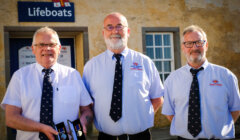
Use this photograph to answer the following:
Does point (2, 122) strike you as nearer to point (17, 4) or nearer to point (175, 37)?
point (17, 4)

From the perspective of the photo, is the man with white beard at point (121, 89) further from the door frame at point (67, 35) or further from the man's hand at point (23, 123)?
the door frame at point (67, 35)

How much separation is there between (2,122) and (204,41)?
5.33 metres

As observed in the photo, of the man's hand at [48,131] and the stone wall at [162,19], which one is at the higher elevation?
the stone wall at [162,19]

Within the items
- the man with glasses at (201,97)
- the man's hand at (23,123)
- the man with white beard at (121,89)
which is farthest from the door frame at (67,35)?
the man with glasses at (201,97)

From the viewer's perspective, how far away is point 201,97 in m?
3.04

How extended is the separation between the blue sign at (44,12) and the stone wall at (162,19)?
119 mm

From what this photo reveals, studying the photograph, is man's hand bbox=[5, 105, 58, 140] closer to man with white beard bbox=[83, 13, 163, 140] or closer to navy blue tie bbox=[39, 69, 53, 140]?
navy blue tie bbox=[39, 69, 53, 140]

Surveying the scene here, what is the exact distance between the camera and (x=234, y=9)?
8.73 m

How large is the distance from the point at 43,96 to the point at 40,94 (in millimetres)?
45

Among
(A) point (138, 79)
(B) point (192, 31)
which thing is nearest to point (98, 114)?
(A) point (138, 79)

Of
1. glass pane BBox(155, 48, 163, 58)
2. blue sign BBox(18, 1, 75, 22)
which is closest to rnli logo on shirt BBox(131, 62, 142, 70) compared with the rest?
blue sign BBox(18, 1, 75, 22)

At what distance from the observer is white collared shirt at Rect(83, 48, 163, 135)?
316 cm

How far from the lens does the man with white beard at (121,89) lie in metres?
3.15

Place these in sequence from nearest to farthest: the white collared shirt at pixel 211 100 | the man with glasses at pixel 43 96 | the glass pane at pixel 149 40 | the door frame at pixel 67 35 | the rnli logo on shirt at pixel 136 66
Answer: the man with glasses at pixel 43 96 < the white collared shirt at pixel 211 100 < the rnli logo on shirt at pixel 136 66 < the door frame at pixel 67 35 < the glass pane at pixel 149 40
